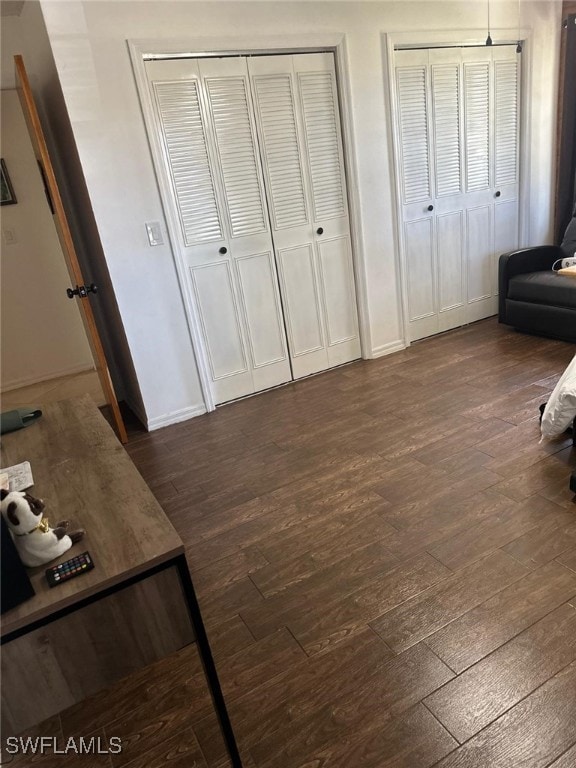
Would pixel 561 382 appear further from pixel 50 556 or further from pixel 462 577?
pixel 50 556

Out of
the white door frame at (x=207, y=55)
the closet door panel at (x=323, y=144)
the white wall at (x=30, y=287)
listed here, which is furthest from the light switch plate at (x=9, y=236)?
the closet door panel at (x=323, y=144)

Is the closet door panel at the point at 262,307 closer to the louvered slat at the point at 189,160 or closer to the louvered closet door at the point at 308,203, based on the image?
the louvered closet door at the point at 308,203

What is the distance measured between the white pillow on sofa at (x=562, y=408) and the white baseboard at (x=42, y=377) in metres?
3.58

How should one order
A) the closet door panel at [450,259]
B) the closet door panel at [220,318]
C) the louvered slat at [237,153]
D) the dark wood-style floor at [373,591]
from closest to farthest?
the dark wood-style floor at [373,591] < the louvered slat at [237,153] < the closet door panel at [220,318] < the closet door panel at [450,259]

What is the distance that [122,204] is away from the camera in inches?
118

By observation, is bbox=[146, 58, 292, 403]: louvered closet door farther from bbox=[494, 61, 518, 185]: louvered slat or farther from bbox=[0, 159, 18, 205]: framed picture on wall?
bbox=[494, 61, 518, 185]: louvered slat

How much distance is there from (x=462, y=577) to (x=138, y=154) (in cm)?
266

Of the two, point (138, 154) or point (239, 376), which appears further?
point (239, 376)

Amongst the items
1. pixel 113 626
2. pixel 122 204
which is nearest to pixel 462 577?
pixel 113 626

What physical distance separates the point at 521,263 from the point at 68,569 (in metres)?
3.98

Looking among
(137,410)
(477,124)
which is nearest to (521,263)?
(477,124)

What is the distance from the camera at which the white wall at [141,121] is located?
2.76 m

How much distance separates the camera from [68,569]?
42.9 inches

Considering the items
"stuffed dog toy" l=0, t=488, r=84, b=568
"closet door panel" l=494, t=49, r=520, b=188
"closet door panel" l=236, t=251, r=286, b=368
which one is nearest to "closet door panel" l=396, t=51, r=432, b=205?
"closet door panel" l=494, t=49, r=520, b=188
